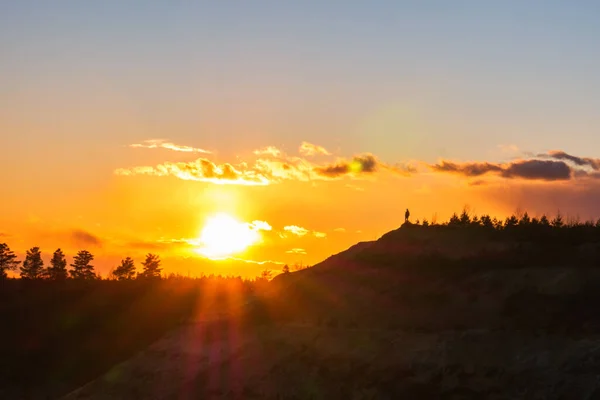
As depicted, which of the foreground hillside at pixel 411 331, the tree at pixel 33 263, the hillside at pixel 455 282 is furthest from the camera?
the tree at pixel 33 263

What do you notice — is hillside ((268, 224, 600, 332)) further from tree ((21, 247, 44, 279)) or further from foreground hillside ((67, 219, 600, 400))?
tree ((21, 247, 44, 279))

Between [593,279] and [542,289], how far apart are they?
1.77 m

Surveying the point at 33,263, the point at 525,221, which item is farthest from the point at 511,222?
the point at 33,263

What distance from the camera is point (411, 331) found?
25875mm

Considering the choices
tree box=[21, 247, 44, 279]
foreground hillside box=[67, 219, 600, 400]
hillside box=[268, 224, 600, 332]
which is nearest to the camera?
foreground hillside box=[67, 219, 600, 400]

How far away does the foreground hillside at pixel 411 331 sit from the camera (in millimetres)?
22719

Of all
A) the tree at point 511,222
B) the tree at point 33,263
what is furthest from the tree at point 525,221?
the tree at point 33,263

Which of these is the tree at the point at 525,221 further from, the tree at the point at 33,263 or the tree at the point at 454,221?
the tree at the point at 33,263

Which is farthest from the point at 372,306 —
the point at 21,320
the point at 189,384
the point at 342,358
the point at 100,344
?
the point at 21,320

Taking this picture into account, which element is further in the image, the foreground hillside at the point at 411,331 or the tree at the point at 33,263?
the tree at the point at 33,263

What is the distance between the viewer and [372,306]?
28.3 metres

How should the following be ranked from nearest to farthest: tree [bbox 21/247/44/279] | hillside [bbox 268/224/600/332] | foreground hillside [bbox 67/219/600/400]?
foreground hillside [bbox 67/219/600/400] < hillside [bbox 268/224/600/332] < tree [bbox 21/247/44/279]

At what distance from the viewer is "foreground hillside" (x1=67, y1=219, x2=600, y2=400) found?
22.7m

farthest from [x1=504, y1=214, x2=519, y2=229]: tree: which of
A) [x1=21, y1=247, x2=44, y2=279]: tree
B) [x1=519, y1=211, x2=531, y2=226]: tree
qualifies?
[x1=21, y1=247, x2=44, y2=279]: tree
